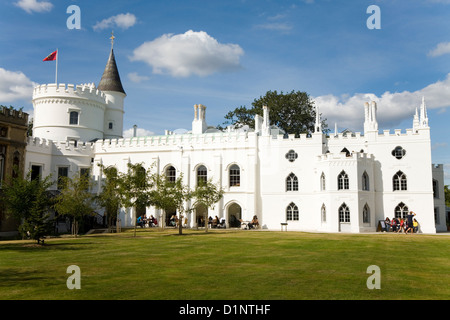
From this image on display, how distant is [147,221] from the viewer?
43.0 metres

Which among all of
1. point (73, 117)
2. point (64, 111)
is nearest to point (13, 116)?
point (64, 111)

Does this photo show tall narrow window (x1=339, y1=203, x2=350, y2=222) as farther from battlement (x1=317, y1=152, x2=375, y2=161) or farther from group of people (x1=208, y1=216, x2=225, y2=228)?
group of people (x1=208, y1=216, x2=225, y2=228)

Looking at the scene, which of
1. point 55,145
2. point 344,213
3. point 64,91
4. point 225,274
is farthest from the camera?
point 64,91

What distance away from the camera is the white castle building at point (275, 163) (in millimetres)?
38156

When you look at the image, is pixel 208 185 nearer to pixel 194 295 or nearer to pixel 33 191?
pixel 33 191

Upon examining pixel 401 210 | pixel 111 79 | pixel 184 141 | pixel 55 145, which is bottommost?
pixel 401 210

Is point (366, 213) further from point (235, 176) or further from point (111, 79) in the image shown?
point (111, 79)

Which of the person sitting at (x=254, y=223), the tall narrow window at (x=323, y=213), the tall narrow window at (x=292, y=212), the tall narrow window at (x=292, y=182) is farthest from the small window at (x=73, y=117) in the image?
the tall narrow window at (x=323, y=213)

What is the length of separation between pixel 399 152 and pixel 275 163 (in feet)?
39.1

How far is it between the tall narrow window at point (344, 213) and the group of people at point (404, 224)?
389 cm

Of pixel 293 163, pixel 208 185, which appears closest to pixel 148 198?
pixel 208 185

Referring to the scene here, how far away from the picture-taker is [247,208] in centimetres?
4197

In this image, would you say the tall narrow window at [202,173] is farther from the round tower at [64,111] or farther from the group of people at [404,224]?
the group of people at [404,224]
